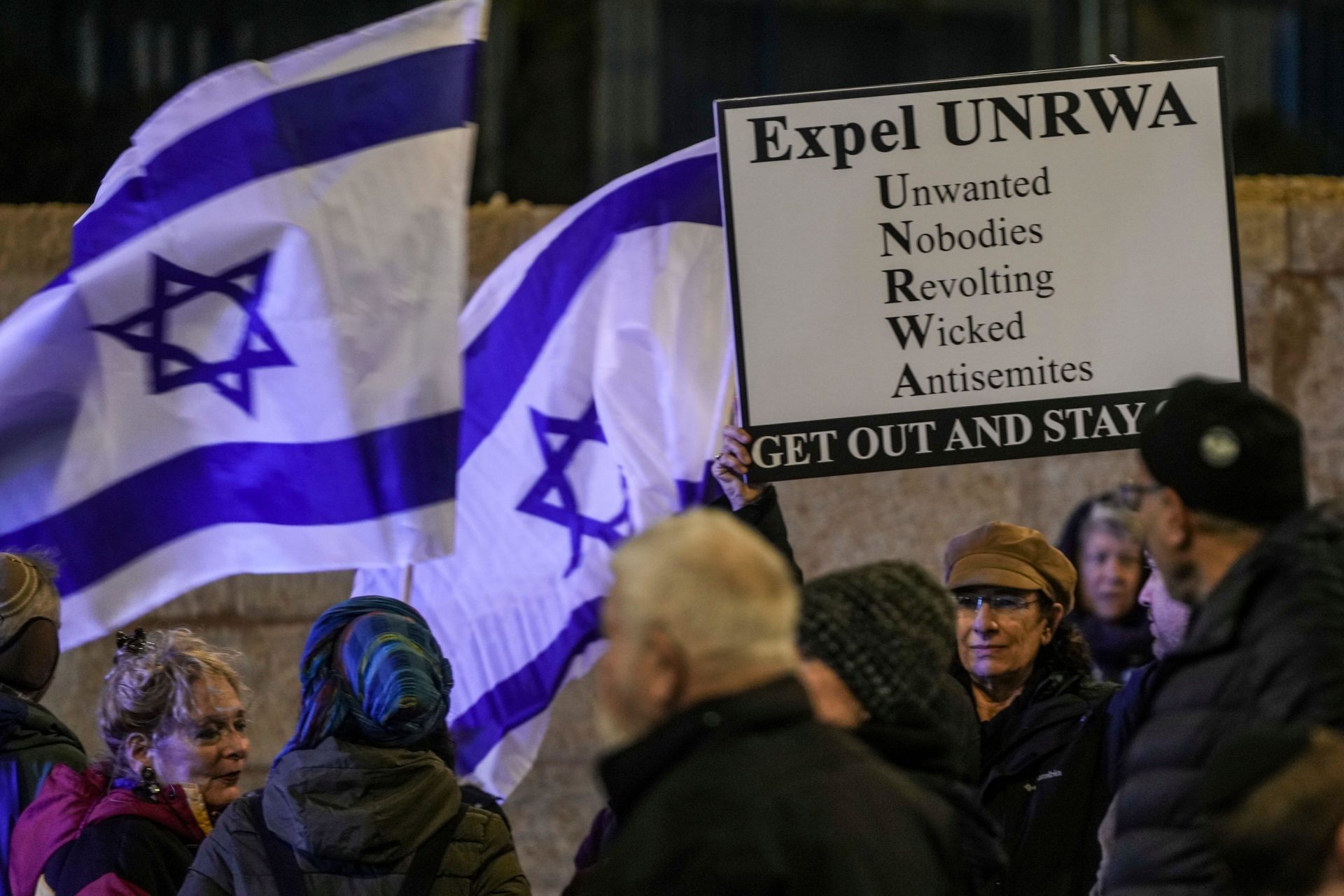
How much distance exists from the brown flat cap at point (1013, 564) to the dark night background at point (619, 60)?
589 centimetres

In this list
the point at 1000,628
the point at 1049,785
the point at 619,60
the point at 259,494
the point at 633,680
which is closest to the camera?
the point at 633,680

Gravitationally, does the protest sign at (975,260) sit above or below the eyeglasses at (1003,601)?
above

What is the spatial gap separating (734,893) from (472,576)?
344 cm

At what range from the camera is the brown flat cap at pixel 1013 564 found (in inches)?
187

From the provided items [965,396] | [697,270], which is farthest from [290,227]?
[965,396]

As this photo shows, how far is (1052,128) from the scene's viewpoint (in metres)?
4.71

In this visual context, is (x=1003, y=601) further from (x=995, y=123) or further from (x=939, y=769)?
(x=939, y=769)

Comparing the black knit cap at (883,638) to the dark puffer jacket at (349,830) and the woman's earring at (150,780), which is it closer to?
the dark puffer jacket at (349,830)

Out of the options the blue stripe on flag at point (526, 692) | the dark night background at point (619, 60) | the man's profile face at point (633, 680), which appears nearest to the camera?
the man's profile face at point (633, 680)

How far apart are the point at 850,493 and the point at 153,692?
3471 millimetres

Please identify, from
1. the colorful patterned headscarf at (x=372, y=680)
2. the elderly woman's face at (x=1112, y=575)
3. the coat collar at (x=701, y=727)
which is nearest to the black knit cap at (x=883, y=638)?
the coat collar at (x=701, y=727)

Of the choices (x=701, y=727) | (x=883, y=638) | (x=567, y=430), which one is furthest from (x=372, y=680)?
(x=567, y=430)

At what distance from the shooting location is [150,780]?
424cm

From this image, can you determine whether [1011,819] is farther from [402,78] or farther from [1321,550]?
[402,78]
